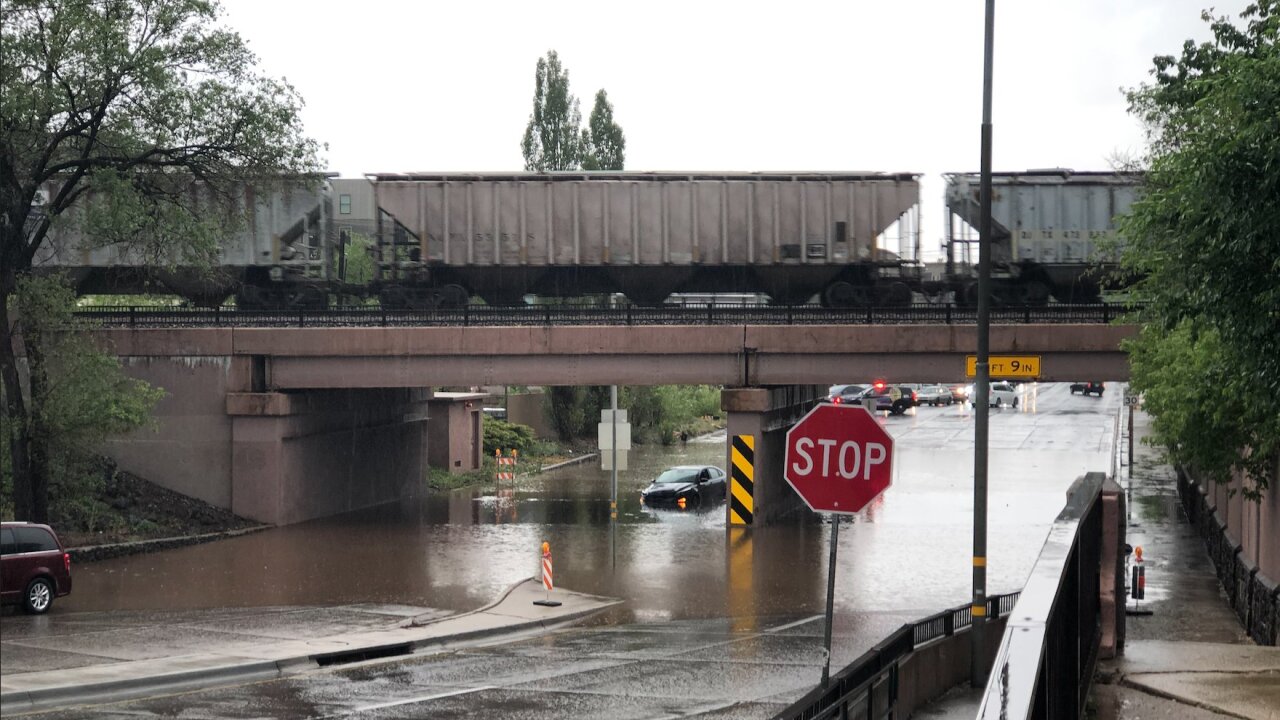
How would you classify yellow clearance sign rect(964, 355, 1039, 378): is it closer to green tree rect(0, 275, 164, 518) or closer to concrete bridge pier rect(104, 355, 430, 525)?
green tree rect(0, 275, 164, 518)

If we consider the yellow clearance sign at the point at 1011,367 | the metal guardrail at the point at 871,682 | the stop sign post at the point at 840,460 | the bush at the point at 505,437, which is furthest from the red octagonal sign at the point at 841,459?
the bush at the point at 505,437

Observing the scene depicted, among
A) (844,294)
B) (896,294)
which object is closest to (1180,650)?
(896,294)

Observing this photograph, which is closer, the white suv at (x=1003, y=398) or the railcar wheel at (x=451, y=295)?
the railcar wheel at (x=451, y=295)

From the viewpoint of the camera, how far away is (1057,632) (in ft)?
32.9

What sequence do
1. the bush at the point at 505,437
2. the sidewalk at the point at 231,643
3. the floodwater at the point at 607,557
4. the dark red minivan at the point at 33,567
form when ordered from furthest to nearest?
1. the bush at the point at 505,437
2. the floodwater at the point at 607,557
3. the dark red minivan at the point at 33,567
4. the sidewalk at the point at 231,643

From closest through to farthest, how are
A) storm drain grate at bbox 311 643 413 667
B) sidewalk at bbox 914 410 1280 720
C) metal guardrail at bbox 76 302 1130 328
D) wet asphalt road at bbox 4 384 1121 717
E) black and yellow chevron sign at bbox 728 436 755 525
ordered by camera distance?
1. sidewalk at bbox 914 410 1280 720
2. wet asphalt road at bbox 4 384 1121 717
3. storm drain grate at bbox 311 643 413 667
4. black and yellow chevron sign at bbox 728 436 755 525
5. metal guardrail at bbox 76 302 1130 328

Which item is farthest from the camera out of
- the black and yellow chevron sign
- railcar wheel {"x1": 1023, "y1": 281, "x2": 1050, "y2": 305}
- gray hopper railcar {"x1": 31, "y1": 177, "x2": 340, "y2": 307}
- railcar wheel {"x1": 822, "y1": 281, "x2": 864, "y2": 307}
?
railcar wheel {"x1": 822, "y1": 281, "x2": 864, "y2": 307}

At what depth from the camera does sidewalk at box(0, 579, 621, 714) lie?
472 inches

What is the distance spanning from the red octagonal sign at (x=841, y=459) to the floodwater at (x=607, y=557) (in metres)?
11.0

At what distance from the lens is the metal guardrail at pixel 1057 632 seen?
728 centimetres

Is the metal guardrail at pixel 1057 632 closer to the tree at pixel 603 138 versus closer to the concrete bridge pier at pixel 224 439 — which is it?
the concrete bridge pier at pixel 224 439

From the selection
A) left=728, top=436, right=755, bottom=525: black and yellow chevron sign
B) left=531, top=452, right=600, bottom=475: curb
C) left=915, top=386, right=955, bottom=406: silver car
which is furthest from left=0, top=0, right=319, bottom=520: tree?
left=915, top=386, right=955, bottom=406: silver car

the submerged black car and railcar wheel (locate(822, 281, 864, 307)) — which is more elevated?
railcar wheel (locate(822, 281, 864, 307))

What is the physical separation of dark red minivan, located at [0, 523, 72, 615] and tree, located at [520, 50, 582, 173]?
52.0 meters
